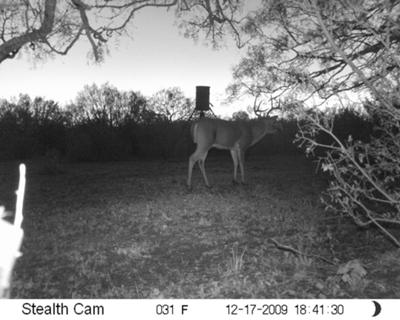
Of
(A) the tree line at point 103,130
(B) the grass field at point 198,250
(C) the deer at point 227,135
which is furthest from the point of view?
(A) the tree line at point 103,130

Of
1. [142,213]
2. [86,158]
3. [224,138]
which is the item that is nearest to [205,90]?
[86,158]

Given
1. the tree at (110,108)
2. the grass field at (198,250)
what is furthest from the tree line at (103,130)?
the grass field at (198,250)

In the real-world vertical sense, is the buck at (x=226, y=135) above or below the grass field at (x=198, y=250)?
above

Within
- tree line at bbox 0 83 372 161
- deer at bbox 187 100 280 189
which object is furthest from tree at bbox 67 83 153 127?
deer at bbox 187 100 280 189

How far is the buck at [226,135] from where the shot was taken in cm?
1008

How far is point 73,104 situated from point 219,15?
1695 centimetres

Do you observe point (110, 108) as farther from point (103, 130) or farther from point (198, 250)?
point (198, 250)

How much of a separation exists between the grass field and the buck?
1.43m

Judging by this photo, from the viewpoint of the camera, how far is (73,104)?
25422 millimetres

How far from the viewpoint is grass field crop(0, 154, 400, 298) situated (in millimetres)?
3730

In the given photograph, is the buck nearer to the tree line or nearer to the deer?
the deer

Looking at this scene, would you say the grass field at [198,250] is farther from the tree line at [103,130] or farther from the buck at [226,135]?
the tree line at [103,130]

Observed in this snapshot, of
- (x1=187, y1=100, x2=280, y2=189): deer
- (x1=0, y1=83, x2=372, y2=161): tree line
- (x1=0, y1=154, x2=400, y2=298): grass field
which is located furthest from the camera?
(x1=0, y1=83, x2=372, y2=161): tree line
